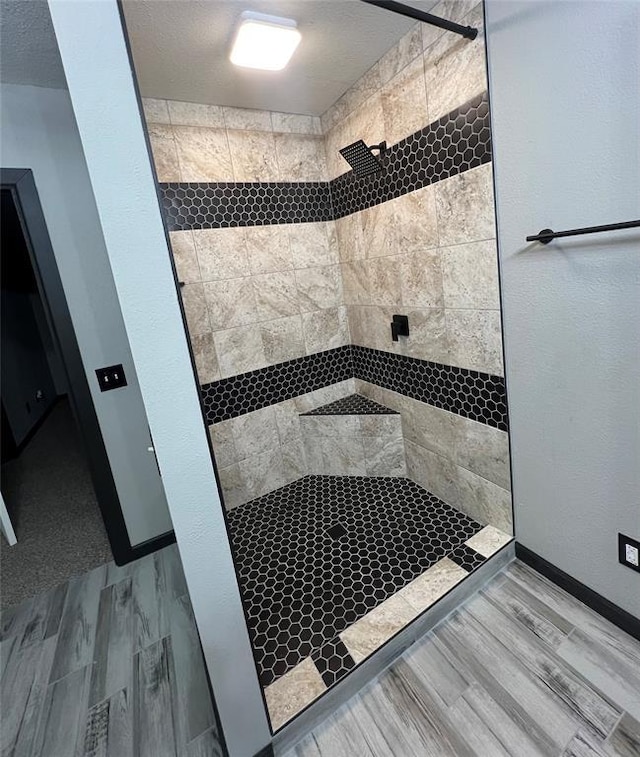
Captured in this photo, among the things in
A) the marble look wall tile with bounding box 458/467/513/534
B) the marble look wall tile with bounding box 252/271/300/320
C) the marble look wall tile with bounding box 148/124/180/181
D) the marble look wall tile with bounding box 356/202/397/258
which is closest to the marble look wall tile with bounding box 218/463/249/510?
the marble look wall tile with bounding box 252/271/300/320

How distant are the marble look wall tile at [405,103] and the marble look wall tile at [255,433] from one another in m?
1.63

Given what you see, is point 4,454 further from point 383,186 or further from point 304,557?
point 383,186

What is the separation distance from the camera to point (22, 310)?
210 inches

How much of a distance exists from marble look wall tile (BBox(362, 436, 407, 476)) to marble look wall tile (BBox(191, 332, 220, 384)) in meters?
0.99

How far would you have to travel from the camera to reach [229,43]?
62.4 inches

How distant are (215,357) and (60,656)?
1.48 m

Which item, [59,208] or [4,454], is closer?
[59,208]

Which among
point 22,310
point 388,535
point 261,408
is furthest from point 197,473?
point 22,310

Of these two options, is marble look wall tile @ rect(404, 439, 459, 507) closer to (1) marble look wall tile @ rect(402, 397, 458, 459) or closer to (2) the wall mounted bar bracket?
(1) marble look wall tile @ rect(402, 397, 458, 459)

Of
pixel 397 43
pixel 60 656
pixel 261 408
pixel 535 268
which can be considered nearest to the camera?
pixel 535 268

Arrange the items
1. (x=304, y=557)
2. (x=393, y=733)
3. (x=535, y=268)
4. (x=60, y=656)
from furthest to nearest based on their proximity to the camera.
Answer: (x=304, y=557), (x=60, y=656), (x=535, y=268), (x=393, y=733)

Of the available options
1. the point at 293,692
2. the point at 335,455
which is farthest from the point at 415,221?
the point at 293,692

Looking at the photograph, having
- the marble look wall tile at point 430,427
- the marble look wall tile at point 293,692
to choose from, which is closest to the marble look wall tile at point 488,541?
the marble look wall tile at point 430,427

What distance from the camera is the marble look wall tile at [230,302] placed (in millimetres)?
2211
